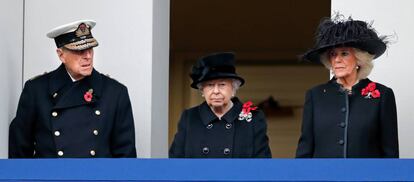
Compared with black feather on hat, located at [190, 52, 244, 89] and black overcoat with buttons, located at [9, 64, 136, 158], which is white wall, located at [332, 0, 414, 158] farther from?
black overcoat with buttons, located at [9, 64, 136, 158]

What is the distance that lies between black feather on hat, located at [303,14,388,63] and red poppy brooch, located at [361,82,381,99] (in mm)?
178

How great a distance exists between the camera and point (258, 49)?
44.0 ft

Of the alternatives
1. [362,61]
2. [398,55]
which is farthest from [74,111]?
[398,55]

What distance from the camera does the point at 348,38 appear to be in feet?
27.3

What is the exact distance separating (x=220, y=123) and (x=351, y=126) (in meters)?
0.78

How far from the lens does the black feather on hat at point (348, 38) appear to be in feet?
27.3

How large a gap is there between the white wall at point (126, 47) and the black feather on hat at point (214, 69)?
1.00m

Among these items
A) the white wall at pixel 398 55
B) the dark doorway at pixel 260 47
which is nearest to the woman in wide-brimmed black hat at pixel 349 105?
the white wall at pixel 398 55

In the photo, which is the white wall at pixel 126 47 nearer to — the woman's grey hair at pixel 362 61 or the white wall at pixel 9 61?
the white wall at pixel 9 61

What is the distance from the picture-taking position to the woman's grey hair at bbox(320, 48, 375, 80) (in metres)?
8.38

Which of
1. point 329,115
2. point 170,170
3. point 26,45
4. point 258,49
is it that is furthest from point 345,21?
point 258,49

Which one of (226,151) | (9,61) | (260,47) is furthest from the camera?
(260,47)

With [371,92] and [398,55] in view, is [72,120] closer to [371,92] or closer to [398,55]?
[371,92]

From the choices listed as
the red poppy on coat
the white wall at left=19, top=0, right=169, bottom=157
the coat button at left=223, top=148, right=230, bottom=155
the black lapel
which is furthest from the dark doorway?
the coat button at left=223, top=148, right=230, bottom=155
